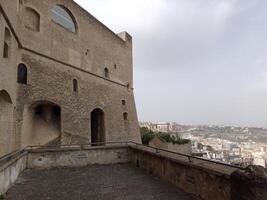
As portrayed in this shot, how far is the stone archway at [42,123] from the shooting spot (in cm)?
1185

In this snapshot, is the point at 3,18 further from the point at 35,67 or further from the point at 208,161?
the point at 208,161

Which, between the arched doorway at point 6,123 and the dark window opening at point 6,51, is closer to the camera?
the arched doorway at point 6,123

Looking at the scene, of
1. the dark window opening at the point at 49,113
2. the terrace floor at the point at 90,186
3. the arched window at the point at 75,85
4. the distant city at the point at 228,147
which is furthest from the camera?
the distant city at the point at 228,147

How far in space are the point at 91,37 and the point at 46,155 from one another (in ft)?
35.4

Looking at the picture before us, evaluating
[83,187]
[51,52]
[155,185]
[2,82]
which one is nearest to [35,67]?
[51,52]

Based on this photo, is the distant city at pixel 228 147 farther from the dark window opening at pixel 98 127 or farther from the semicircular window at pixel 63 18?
the semicircular window at pixel 63 18

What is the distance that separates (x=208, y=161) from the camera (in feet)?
19.4

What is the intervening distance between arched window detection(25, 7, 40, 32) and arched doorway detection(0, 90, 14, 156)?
470cm

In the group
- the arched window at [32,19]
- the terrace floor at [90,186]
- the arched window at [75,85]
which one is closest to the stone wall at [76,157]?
the terrace floor at [90,186]

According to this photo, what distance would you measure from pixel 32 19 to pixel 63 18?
252cm

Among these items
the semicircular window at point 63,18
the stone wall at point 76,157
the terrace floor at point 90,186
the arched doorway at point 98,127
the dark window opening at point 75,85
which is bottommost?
the terrace floor at point 90,186

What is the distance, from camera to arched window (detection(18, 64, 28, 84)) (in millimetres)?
11789

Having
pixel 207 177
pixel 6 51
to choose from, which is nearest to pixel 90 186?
pixel 207 177

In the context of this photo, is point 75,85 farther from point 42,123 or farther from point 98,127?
point 98,127
